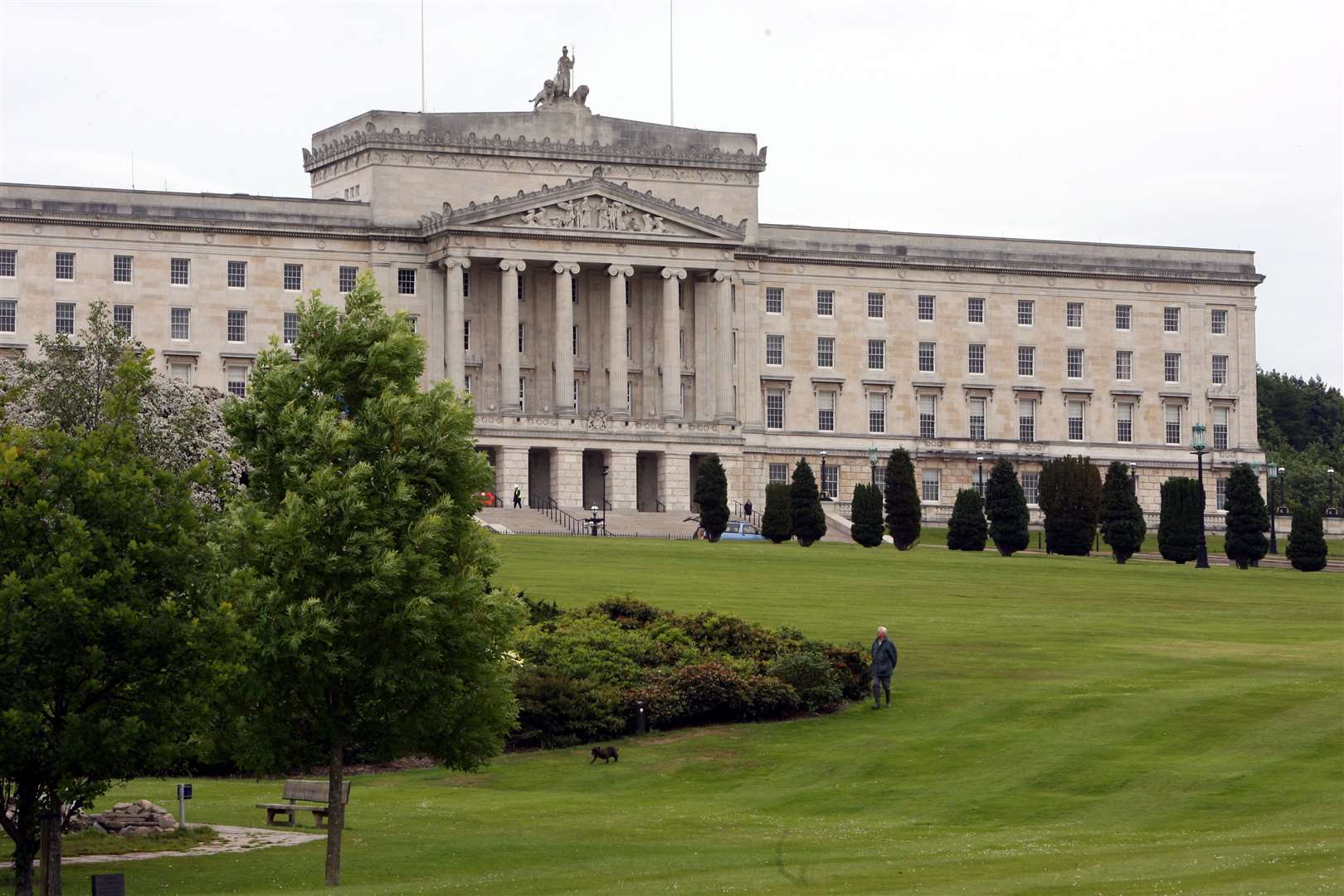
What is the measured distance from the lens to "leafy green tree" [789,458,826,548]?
103312 mm

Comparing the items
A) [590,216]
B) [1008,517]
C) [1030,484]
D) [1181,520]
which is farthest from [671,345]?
[1181,520]

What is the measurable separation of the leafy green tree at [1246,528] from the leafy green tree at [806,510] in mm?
16458

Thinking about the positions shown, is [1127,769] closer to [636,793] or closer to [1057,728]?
[1057,728]

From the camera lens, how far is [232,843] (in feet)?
143

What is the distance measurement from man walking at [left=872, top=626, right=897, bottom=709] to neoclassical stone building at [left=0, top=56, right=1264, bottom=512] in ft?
219

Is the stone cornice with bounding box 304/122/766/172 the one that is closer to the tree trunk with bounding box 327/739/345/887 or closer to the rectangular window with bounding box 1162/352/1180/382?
the rectangular window with bounding box 1162/352/1180/382

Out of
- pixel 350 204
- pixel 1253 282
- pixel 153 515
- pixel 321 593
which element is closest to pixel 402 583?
pixel 321 593

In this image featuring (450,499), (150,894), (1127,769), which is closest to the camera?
(150,894)

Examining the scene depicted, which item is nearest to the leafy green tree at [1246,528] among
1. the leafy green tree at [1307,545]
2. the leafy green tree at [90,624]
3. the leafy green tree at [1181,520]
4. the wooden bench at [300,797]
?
the leafy green tree at [1181,520]

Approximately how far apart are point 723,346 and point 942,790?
3338 inches

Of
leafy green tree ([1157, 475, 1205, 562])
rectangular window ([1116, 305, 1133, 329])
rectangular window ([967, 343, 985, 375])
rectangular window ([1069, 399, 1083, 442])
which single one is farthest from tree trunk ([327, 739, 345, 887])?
rectangular window ([1116, 305, 1133, 329])

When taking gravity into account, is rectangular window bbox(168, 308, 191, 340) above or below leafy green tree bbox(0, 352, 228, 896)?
above

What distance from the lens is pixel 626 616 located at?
6394 cm

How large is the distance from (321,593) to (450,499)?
8.41 ft
